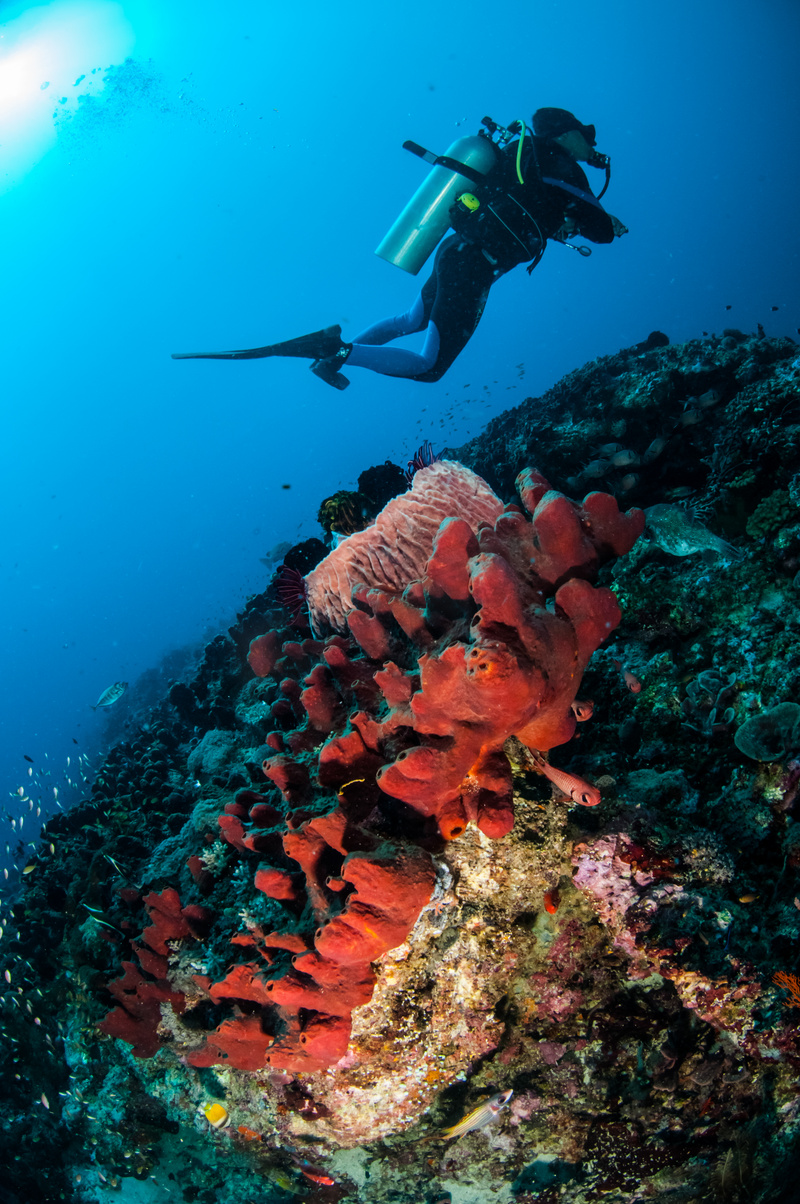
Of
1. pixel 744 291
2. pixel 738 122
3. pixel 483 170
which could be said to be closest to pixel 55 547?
pixel 483 170

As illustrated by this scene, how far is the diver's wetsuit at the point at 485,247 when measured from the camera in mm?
7879

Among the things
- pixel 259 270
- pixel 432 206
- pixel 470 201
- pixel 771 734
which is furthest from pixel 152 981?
pixel 259 270

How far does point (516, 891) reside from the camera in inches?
111

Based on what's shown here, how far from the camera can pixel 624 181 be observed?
125 m

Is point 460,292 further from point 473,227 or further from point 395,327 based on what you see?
point 395,327

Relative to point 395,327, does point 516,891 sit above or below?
below

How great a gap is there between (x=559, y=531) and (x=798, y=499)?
2.71 metres

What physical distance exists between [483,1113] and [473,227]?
10.9 meters

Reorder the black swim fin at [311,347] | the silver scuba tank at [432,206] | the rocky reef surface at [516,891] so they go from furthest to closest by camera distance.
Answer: the black swim fin at [311,347] → the silver scuba tank at [432,206] → the rocky reef surface at [516,891]

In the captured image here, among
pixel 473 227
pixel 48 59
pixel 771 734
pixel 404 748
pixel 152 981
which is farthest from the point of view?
pixel 48 59

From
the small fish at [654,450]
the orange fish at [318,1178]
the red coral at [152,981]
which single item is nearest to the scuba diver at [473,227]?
the small fish at [654,450]

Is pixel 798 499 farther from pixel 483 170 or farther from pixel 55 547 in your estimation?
pixel 55 547

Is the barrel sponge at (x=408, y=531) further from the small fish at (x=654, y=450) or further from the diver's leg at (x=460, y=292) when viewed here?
the diver's leg at (x=460, y=292)

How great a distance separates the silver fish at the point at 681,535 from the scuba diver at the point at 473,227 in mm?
5682
